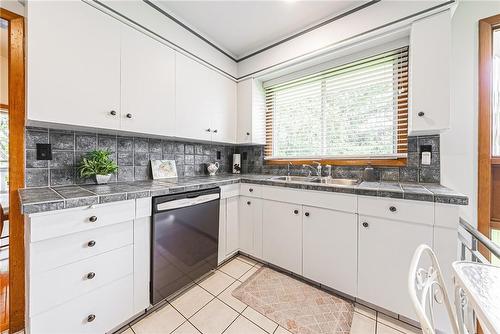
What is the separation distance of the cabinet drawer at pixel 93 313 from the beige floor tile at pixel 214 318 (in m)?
0.46

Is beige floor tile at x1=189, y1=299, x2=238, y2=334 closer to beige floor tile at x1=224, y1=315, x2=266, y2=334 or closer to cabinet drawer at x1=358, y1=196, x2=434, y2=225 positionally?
beige floor tile at x1=224, y1=315, x2=266, y2=334

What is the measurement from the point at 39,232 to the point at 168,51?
5.40 feet

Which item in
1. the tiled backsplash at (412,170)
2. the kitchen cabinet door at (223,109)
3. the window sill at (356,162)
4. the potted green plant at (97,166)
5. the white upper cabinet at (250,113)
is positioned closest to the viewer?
the potted green plant at (97,166)

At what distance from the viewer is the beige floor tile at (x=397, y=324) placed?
1.26m

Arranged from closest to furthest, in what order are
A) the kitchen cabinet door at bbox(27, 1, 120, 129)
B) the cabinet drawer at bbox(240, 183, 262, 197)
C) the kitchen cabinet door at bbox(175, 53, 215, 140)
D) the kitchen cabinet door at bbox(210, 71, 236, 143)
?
the kitchen cabinet door at bbox(27, 1, 120, 129) < the kitchen cabinet door at bbox(175, 53, 215, 140) < the cabinet drawer at bbox(240, 183, 262, 197) < the kitchen cabinet door at bbox(210, 71, 236, 143)

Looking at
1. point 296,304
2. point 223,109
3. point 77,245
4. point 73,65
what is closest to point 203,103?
point 223,109

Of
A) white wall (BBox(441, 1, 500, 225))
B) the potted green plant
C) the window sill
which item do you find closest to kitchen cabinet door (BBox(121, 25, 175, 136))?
the potted green plant

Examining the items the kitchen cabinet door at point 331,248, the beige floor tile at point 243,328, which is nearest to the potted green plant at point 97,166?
the beige floor tile at point 243,328

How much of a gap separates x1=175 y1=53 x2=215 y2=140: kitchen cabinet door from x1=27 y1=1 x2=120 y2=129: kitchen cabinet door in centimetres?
52

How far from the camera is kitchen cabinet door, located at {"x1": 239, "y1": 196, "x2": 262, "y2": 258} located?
202 centimetres

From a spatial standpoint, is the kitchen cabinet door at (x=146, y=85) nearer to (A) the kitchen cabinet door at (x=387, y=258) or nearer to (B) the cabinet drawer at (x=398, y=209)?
(B) the cabinet drawer at (x=398, y=209)

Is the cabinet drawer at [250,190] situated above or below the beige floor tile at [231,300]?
above

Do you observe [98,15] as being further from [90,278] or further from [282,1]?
[90,278]

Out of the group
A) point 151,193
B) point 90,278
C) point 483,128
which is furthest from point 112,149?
point 483,128
